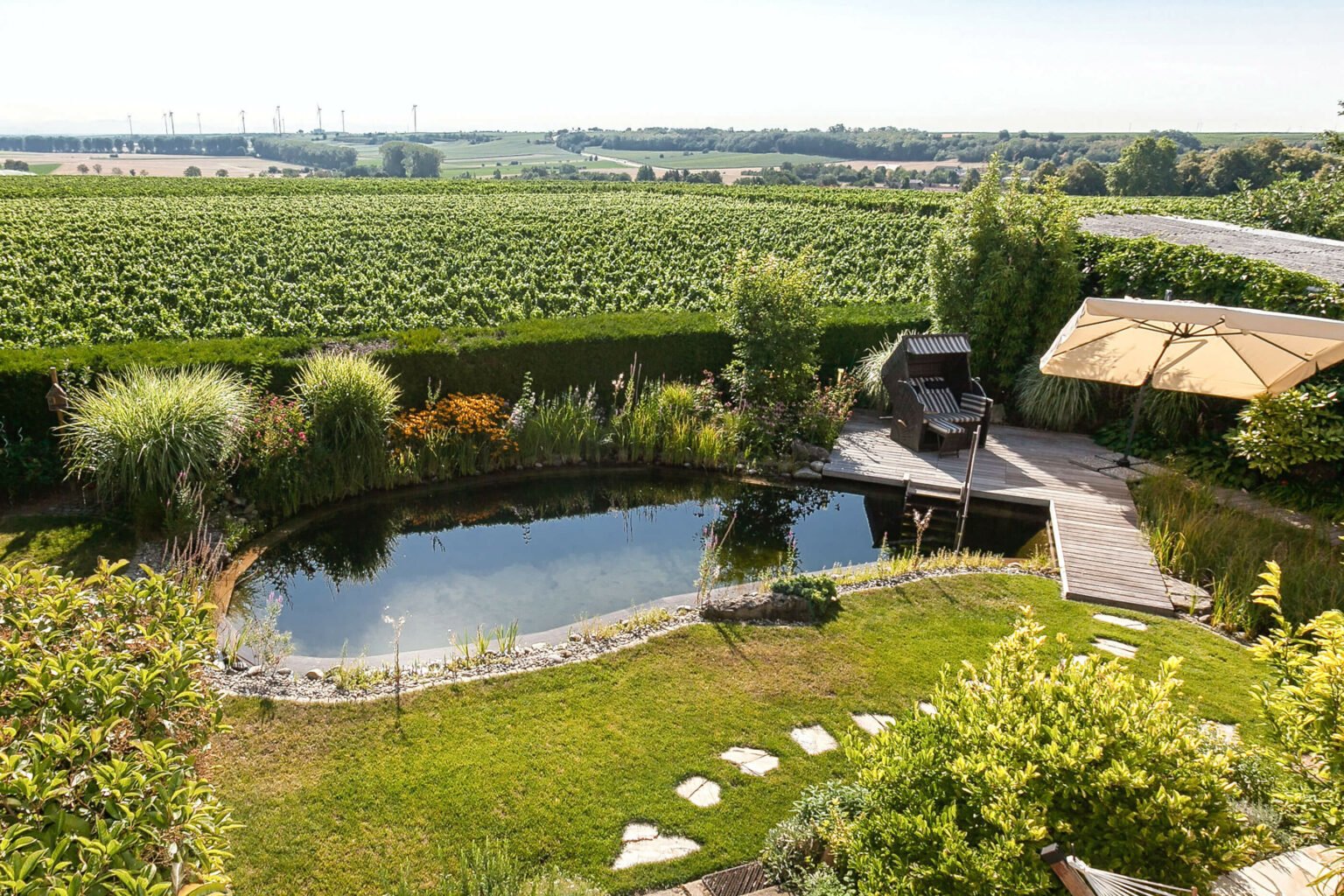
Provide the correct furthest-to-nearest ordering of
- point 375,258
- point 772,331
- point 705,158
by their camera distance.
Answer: point 705,158
point 375,258
point 772,331

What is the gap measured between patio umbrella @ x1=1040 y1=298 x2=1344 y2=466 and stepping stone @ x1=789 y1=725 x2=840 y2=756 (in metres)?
5.28

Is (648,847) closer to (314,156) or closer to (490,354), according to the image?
(490,354)

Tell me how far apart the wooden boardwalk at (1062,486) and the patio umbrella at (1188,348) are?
1327 millimetres

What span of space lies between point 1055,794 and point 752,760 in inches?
93.7

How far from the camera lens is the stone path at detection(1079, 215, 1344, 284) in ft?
34.0

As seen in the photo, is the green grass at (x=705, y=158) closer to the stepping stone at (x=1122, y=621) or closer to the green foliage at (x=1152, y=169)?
the green foliage at (x=1152, y=169)

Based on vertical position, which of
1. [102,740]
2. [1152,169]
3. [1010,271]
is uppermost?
[1152,169]

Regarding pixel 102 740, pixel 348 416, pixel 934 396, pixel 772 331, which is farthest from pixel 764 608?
pixel 934 396

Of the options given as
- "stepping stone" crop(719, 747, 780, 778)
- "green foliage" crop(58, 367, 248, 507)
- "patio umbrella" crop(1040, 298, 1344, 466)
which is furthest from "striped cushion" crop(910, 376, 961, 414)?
"green foliage" crop(58, 367, 248, 507)

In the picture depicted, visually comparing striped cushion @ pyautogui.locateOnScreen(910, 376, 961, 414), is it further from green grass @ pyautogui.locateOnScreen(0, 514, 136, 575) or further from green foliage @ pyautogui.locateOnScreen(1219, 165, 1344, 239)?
green grass @ pyautogui.locateOnScreen(0, 514, 136, 575)

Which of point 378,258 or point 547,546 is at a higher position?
point 378,258

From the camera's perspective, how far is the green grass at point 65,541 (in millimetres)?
6961

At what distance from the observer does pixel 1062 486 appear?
955 cm

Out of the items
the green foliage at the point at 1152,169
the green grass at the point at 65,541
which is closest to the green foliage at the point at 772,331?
the green grass at the point at 65,541
